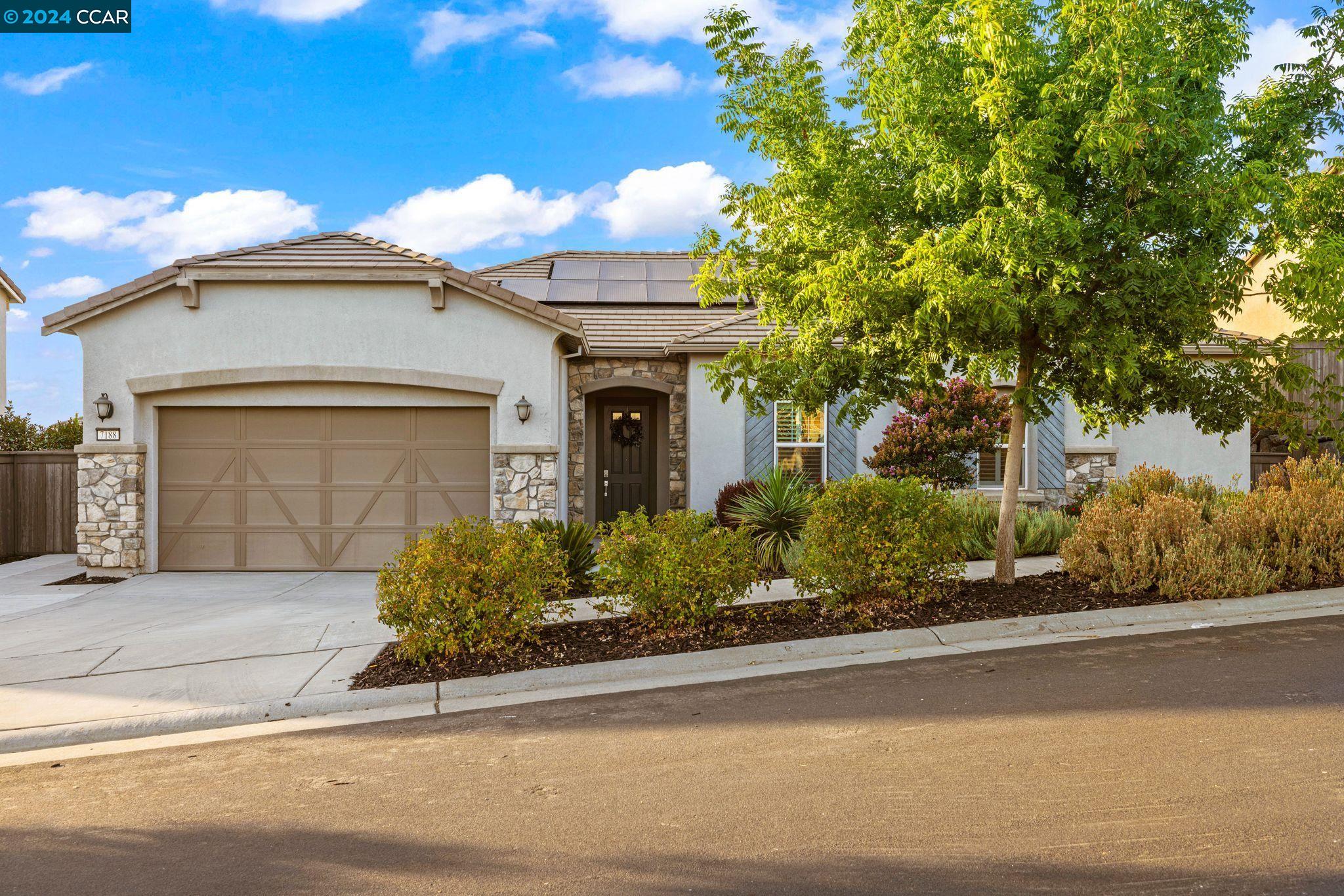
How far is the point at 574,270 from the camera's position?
1930cm

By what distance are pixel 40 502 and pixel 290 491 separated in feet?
18.1

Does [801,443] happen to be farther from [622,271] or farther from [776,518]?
[622,271]

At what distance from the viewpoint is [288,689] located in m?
6.45

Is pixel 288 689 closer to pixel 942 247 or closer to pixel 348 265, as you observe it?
pixel 942 247

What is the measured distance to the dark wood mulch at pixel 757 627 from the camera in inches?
271

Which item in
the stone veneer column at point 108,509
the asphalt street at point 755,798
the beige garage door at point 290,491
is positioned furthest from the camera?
the beige garage door at point 290,491

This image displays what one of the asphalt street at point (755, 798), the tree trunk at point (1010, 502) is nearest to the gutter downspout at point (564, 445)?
the tree trunk at point (1010, 502)

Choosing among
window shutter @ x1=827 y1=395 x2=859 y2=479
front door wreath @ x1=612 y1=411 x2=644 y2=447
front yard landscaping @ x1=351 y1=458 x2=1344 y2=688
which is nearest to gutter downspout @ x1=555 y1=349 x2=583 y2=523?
front door wreath @ x1=612 y1=411 x2=644 y2=447

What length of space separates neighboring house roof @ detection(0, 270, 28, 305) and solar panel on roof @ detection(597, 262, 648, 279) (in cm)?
1392

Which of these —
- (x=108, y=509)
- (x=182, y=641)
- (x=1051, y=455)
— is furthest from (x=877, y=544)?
(x=108, y=509)

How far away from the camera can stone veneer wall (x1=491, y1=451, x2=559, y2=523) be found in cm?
1184

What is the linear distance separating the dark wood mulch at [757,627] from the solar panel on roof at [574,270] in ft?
38.1

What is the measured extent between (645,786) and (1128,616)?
18.6ft

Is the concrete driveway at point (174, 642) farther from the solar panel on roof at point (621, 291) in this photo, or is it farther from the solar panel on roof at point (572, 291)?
the solar panel on roof at point (621, 291)
